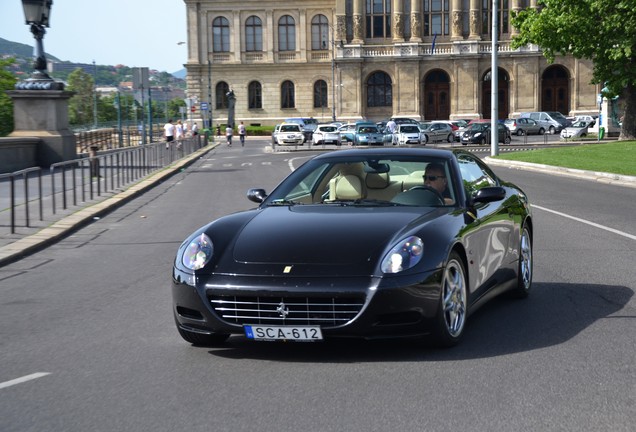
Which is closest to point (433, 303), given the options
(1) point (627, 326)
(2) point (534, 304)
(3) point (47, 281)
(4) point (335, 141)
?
(1) point (627, 326)

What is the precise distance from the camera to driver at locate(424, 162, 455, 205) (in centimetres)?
817

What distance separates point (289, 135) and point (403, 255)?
211ft

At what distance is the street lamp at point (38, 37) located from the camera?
29.5 metres

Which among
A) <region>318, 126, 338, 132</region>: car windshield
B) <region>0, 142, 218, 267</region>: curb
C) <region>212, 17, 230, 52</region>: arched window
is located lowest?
<region>0, 142, 218, 267</region>: curb

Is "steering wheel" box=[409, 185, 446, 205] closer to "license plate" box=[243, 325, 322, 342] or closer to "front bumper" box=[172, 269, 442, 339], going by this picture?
"front bumper" box=[172, 269, 442, 339]

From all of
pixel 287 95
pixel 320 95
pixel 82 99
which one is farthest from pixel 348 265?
pixel 82 99

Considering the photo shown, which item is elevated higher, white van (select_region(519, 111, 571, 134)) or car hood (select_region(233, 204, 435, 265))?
white van (select_region(519, 111, 571, 134))

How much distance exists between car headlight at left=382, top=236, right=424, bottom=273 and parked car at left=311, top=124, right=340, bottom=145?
61848 mm

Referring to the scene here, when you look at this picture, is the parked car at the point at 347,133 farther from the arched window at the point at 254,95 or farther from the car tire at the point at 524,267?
the car tire at the point at 524,267

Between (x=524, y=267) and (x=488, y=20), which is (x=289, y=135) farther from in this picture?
(x=524, y=267)

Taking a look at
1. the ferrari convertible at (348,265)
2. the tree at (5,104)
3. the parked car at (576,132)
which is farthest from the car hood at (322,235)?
the parked car at (576,132)

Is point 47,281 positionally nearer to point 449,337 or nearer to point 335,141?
point 449,337

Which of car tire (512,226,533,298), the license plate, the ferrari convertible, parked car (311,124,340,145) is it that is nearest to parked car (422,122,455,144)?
parked car (311,124,340,145)

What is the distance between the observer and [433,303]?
671cm
